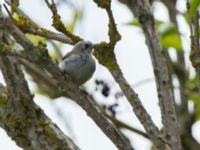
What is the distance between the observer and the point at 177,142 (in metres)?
3.39

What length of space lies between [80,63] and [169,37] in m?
0.80

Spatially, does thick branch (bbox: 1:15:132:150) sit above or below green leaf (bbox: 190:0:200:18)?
below

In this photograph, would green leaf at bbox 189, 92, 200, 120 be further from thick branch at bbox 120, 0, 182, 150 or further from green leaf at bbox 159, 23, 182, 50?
thick branch at bbox 120, 0, 182, 150

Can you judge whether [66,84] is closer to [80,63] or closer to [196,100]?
[80,63]

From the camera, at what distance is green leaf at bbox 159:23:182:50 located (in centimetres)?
456

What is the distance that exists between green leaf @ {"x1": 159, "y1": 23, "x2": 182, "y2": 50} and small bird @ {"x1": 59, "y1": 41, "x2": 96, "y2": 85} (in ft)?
1.90

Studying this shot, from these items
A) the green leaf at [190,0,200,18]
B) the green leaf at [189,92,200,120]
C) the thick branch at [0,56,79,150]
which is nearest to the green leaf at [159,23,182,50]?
the green leaf at [189,92,200,120]

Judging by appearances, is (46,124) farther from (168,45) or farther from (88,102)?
(168,45)

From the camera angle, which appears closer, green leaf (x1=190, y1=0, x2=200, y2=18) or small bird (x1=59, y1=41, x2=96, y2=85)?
green leaf (x1=190, y1=0, x2=200, y2=18)

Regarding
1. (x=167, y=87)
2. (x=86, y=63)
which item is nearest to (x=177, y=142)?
(x=167, y=87)

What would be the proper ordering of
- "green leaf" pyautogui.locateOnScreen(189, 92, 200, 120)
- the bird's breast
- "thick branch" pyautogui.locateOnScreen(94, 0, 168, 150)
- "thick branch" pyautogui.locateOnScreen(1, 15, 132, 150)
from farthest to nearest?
"green leaf" pyautogui.locateOnScreen(189, 92, 200, 120), the bird's breast, "thick branch" pyautogui.locateOnScreen(94, 0, 168, 150), "thick branch" pyautogui.locateOnScreen(1, 15, 132, 150)

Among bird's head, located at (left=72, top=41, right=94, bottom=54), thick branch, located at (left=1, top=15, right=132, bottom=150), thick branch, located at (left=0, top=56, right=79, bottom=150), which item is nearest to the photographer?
thick branch, located at (left=1, top=15, right=132, bottom=150)

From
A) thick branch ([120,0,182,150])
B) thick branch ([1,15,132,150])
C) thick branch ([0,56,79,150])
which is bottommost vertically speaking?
thick branch ([1,15,132,150])

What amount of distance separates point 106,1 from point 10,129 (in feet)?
4.09
